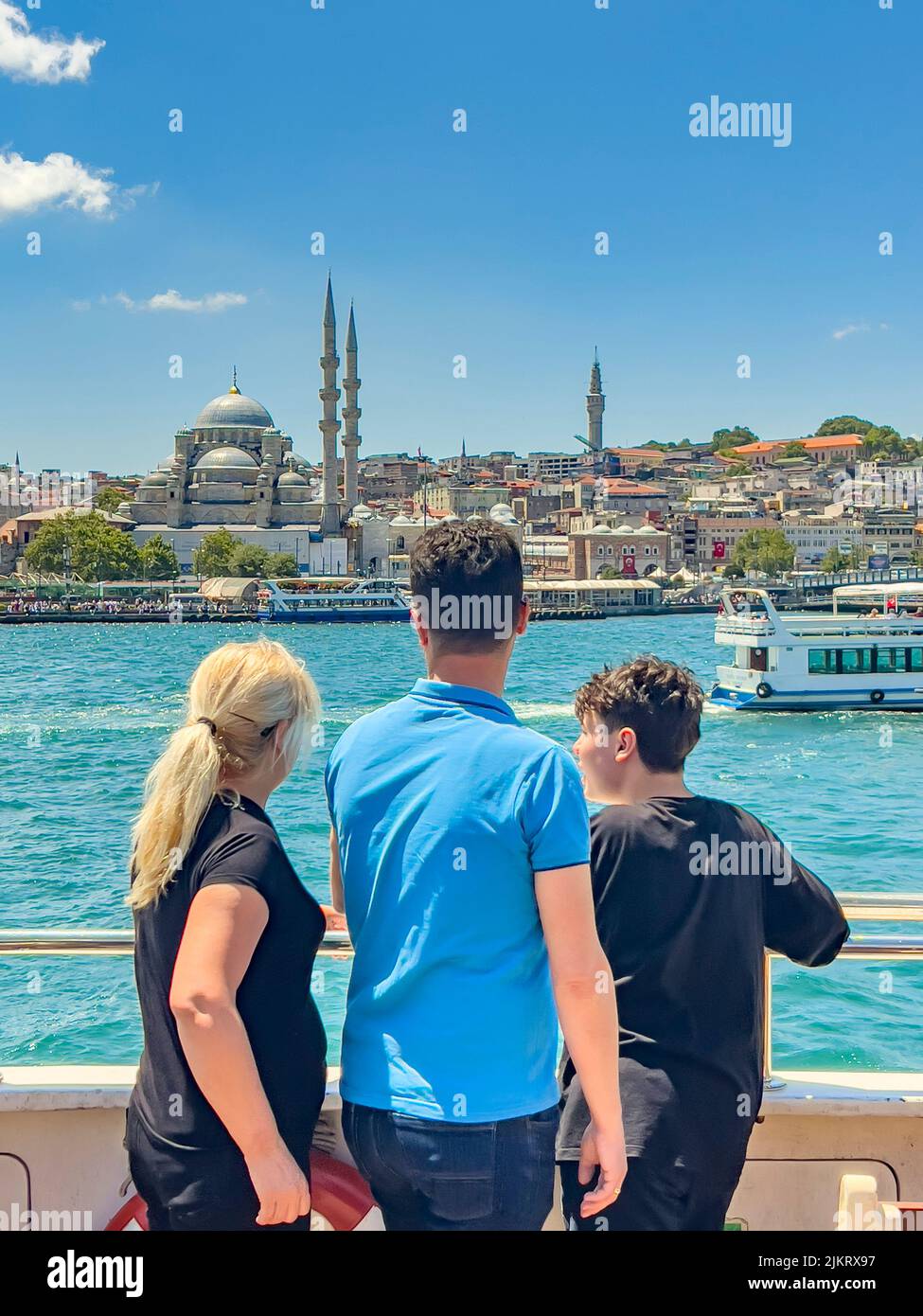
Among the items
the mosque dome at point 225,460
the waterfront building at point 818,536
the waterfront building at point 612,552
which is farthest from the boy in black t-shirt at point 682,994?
the waterfront building at point 818,536

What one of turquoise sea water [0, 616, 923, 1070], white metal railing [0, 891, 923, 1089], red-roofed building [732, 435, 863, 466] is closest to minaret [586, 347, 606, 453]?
red-roofed building [732, 435, 863, 466]

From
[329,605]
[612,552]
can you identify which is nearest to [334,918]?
[329,605]

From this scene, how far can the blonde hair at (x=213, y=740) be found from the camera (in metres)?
1.22

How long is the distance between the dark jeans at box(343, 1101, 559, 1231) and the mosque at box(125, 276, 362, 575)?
55061 mm

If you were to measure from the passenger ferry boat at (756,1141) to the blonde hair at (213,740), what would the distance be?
0.35m

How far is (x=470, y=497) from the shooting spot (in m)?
78.3

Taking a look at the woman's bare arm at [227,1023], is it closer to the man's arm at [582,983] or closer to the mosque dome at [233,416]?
the man's arm at [582,983]

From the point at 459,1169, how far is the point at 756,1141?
1.98ft

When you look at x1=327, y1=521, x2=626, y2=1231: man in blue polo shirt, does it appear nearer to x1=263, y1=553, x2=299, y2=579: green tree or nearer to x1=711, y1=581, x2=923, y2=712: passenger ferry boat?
x1=711, y1=581, x2=923, y2=712: passenger ferry boat

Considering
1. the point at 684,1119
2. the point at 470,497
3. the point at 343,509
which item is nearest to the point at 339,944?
the point at 684,1119

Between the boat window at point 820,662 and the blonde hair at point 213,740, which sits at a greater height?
the blonde hair at point 213,740

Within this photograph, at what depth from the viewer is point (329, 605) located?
4928 cm

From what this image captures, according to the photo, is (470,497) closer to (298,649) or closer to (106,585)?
(106,585)

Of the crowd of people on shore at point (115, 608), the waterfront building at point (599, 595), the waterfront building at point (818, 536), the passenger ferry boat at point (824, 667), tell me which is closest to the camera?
the passenger ferry boat at point (824, 667)
